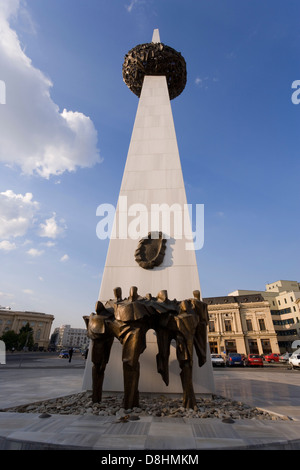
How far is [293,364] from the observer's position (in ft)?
70.1

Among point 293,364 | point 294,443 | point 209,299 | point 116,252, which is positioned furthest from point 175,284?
point 209,299

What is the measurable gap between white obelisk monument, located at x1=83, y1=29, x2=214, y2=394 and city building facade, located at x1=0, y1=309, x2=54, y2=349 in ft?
259

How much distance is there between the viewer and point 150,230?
8547 mm

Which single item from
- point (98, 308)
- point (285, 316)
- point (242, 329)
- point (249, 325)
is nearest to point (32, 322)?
point (242, 329)

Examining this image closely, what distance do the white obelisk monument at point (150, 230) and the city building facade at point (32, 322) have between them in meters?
78.9

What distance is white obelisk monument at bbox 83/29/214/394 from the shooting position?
666 cm

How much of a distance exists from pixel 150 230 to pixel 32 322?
83760 mm

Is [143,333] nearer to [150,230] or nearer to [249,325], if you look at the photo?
[150,230]

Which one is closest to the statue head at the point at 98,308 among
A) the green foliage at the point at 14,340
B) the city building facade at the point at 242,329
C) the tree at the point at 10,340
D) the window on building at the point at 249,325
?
the city building facade at the point at 242,329

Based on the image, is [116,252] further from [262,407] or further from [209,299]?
[209,299]

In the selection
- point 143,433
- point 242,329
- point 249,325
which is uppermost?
point 249,325
